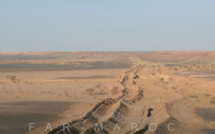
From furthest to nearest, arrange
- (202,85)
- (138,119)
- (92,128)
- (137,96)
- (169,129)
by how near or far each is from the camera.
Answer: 1. (202,85)
2. (137,96)
3. (138,119)
4. (169,129)
5. (92,128)

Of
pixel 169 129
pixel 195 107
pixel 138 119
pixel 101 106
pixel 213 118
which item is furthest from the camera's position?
pixel 195 107

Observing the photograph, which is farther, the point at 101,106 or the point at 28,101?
the point at 28,101

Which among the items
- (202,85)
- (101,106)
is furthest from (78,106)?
(202,85)

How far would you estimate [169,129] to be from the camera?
1570cm

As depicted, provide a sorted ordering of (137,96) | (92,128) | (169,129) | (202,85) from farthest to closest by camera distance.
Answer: (202,85) → (137,96) → (169,129) → (92,128)

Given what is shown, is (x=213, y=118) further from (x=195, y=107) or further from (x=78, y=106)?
(x=78, y=106)

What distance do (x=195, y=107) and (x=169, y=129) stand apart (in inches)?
311

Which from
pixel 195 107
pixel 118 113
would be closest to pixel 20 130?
pixel 118 113

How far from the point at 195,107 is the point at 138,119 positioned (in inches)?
263

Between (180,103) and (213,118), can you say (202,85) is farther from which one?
(213,118)

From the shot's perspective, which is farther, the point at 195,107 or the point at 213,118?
the point at 195,107

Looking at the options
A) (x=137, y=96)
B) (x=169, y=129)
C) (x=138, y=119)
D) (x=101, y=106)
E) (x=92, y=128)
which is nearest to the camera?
(x=92, y=128)

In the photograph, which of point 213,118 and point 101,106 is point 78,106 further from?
point 213,118

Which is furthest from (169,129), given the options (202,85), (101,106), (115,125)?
(202,85)
